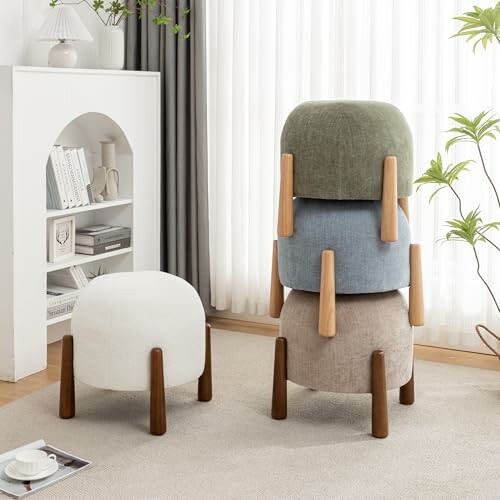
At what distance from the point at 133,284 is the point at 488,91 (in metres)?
1.68

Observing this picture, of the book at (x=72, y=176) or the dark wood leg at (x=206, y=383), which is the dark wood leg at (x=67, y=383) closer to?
the dark wood leg at (x=206, y=383)

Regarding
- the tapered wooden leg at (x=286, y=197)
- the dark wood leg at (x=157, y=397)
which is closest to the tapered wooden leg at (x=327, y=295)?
the tapered wooden leg at (x=286, y=197)

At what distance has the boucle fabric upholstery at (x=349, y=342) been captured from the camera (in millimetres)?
2863

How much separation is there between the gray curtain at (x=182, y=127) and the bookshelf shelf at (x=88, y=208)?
0.98 feet

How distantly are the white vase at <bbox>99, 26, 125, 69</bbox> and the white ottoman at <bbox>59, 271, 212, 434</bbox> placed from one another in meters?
1.40

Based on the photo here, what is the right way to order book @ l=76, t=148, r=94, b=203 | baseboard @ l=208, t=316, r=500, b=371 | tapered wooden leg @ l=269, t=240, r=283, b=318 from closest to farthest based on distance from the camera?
1. tapered wooden leg @ l=269, t=240, r=283, b=318
2. baseboard @ l=208, t=316, r=500, b=371
3. book @ l=76, t=148, r=94, b=203

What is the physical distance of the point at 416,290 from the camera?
295cm

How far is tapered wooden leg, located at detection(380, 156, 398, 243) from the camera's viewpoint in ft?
9.16

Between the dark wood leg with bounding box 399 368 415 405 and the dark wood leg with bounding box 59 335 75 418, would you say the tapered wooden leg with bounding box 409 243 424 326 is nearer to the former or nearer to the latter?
the dark wood leg with bounding box 399 368 415 405

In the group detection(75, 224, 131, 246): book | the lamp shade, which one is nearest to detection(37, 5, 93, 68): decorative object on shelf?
the lamp shade

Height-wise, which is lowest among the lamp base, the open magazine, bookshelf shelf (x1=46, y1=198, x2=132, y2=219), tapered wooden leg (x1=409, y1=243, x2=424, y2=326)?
the open magazine

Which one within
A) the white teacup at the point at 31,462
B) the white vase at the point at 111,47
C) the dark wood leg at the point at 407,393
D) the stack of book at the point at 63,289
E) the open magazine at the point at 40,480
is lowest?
the open magazine at the point at 40,480

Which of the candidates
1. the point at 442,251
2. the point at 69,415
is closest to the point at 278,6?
the point at 442,251

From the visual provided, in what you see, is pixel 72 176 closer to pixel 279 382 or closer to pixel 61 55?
pixel 61 55
